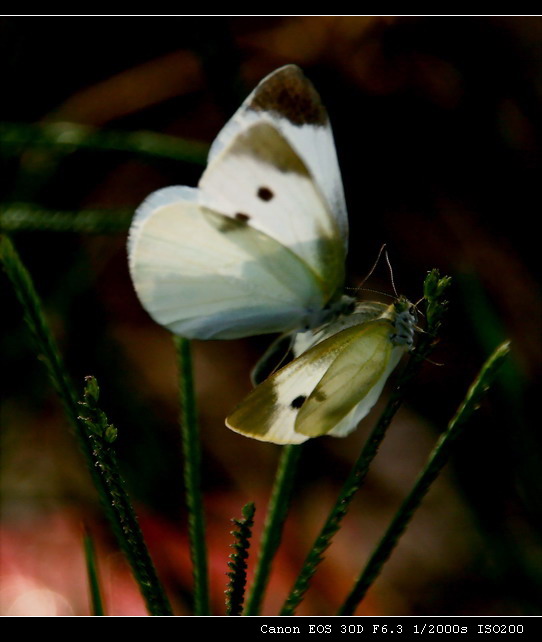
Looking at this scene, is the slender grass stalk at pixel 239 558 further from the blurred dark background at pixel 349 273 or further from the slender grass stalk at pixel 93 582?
the blurred dark background at pixel 349 273

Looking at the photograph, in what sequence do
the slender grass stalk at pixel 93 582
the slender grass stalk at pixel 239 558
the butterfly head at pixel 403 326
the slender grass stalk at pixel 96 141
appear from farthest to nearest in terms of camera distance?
the slender grass stalk at pixel 96 141
the butterfly head at pixel 403 326
the slender grass stalk at pixel 93 582
the slender grass stalk at pixel 239 558

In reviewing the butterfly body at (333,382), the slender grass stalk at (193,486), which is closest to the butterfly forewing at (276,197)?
the butterfly body at (333,382)

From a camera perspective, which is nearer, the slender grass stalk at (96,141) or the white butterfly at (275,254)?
the white butterfly at (275,254)

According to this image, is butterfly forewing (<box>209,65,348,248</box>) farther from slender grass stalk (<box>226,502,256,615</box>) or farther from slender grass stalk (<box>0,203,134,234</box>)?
slender grass stalk (<box>226,502,256,615</box>)

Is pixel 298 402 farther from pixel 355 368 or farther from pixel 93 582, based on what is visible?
pixel 93 582

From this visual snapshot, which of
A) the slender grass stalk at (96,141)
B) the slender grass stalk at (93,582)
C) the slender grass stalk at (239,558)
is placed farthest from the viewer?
the slender grass stalk at (96,141)

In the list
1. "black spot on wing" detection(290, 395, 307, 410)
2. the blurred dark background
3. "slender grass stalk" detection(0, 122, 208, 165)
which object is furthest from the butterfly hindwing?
the blurred dark background
